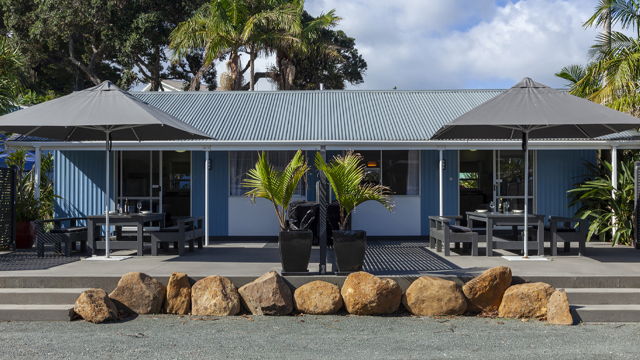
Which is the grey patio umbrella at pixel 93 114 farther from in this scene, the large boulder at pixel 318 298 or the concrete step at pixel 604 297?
the concrete step at pixel 604 297

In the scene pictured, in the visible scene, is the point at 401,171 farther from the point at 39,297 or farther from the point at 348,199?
the point at 39,297

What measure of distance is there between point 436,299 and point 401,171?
227 inches

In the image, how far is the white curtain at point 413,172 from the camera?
11375 millimetres

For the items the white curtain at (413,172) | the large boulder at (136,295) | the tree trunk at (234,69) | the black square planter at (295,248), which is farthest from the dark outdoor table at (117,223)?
the tree trunk at (234,69)

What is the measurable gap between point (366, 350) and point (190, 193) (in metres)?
7.73

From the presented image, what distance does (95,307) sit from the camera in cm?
558

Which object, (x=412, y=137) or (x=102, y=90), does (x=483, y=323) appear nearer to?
(x=412, y=137)

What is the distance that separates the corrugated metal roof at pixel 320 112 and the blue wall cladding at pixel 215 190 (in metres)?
0.69

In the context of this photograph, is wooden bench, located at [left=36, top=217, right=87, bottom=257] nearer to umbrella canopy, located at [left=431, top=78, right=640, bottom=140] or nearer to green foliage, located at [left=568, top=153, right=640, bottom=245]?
umbrella canopy, located at [left=431, top=78, right=640, bottom=140]

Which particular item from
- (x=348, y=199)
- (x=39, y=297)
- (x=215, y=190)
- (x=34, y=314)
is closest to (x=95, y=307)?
(x=34, y=314)

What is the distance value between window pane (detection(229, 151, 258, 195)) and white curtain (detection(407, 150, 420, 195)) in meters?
3.37

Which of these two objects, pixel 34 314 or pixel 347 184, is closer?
pixel 34 314

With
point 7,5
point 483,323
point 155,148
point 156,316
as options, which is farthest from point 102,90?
point 7,5

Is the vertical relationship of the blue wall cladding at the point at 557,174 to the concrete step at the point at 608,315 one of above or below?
above
